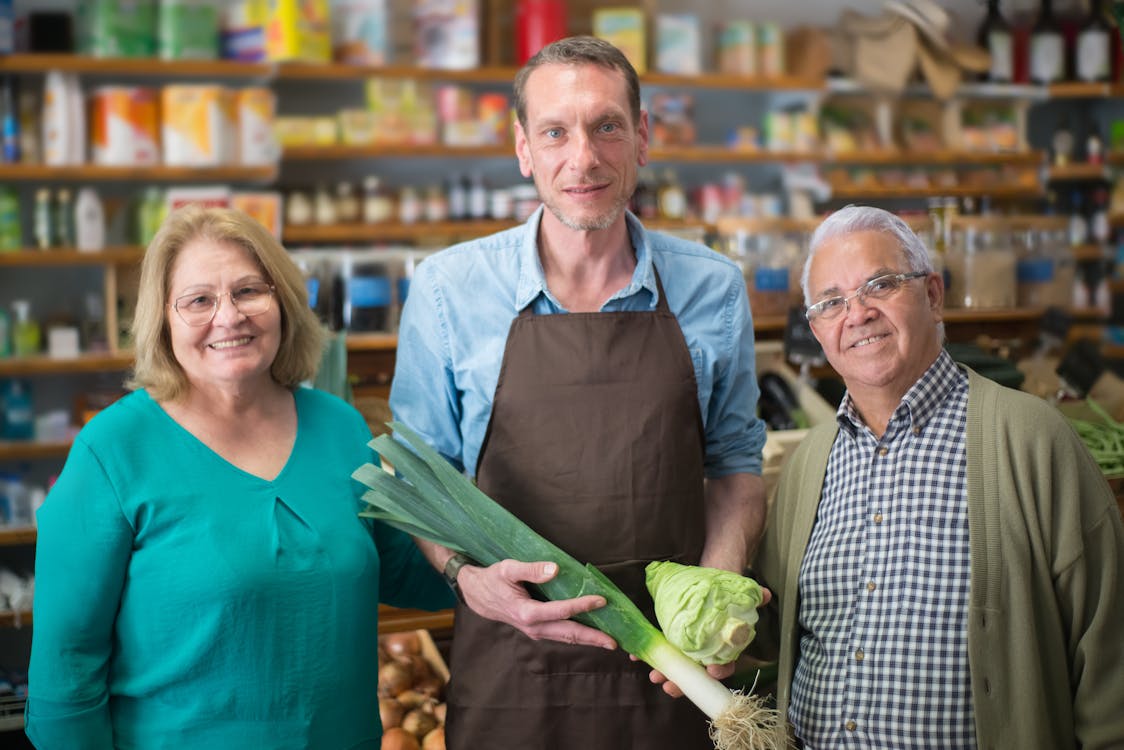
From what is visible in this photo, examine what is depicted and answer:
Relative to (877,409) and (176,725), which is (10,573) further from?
(877,409)

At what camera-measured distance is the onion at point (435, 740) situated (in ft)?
8.95

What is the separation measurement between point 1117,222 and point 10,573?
23.0 feet

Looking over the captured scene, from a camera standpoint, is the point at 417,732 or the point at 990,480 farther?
the point at 417,732

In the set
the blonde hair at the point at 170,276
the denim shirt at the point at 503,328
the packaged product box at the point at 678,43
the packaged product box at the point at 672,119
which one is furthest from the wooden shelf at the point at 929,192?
the blonde hair at the point at 170,276

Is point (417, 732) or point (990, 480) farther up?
point (990, 480)

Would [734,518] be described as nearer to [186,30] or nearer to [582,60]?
[582,60]

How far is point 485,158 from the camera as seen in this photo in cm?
664

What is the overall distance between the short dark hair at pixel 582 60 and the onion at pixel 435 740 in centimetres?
156

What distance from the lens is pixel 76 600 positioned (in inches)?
64.7

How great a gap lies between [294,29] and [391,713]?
155 inches

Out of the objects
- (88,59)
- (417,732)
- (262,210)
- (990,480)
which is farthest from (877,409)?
(88,59)

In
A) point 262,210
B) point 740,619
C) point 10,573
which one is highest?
point 262,210

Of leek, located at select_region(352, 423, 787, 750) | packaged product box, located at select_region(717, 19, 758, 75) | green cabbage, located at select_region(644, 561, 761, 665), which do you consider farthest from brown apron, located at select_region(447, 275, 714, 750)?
packaged product box, located at select_region(717, 19, 758, 75)

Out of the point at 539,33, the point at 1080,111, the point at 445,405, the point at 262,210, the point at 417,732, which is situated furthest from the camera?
the point at 1080,111
